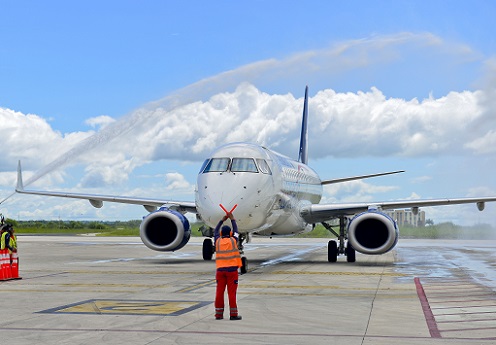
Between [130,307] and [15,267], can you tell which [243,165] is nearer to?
[15,267]

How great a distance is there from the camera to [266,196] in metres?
21.9

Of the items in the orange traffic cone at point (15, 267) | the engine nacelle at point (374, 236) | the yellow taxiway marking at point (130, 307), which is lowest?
the yellow taxiway marking at point (130, 307)

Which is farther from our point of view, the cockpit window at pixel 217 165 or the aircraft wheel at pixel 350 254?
the aircraft wheel at pixel 350 254

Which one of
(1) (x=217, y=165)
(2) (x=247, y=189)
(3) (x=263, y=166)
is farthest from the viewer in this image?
(3) (x=263, y=166)

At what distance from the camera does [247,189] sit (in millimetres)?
20656

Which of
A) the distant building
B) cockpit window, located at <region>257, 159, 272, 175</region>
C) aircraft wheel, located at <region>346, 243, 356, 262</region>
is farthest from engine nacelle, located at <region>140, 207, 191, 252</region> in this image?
the distant building

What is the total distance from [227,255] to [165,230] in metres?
14.0

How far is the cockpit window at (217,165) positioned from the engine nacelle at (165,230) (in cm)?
423

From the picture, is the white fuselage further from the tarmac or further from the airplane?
the tarmac

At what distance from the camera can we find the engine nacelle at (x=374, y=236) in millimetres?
23906

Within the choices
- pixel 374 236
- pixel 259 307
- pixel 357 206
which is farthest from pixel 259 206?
pixel 259 307

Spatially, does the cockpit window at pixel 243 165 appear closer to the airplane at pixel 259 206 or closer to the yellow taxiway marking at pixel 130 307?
the airplane at pixel 259 206

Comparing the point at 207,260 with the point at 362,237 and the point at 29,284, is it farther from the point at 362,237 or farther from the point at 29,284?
the point at 29,284

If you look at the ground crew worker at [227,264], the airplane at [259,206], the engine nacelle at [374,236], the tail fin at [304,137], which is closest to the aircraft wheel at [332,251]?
the airplane at [259,206]
